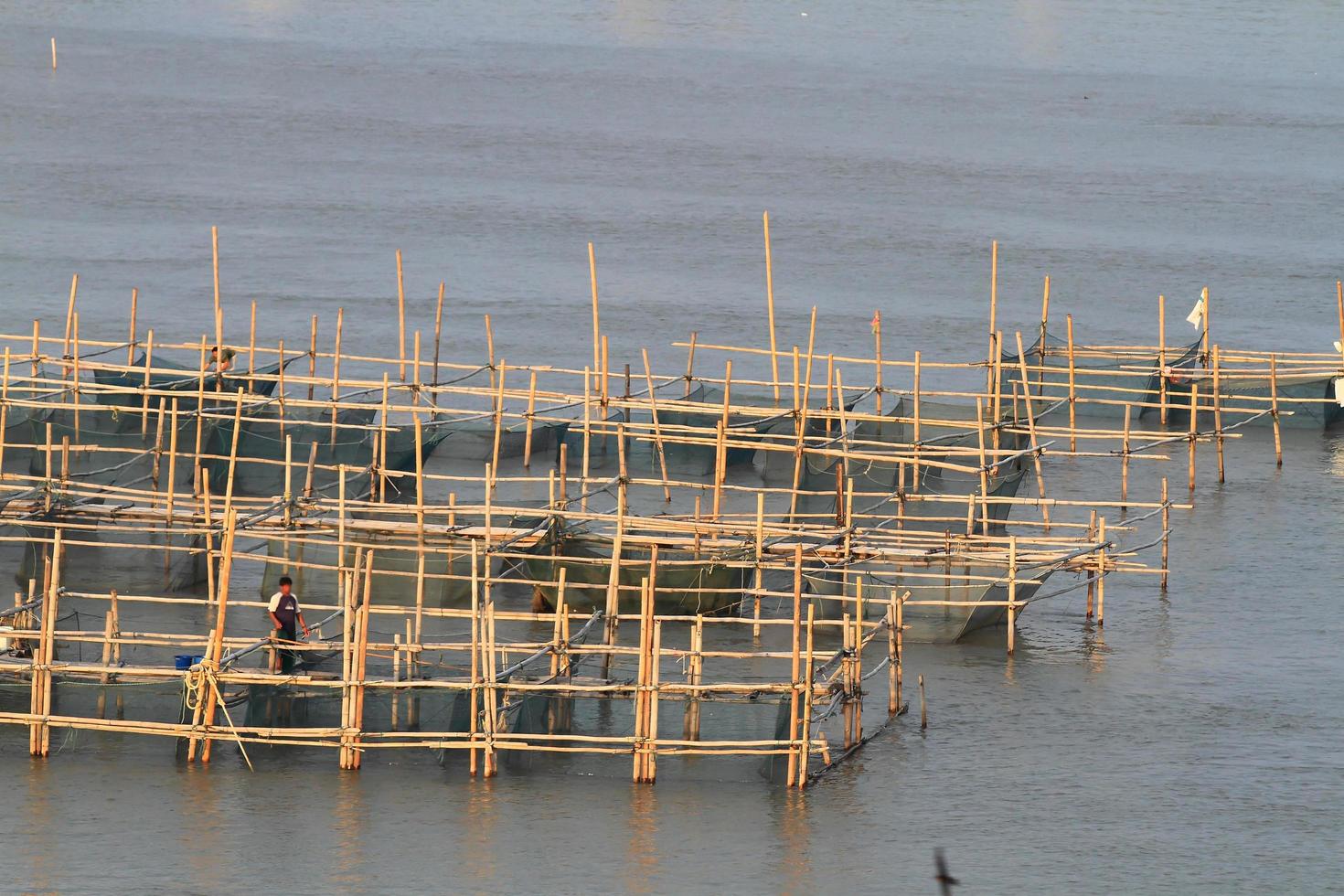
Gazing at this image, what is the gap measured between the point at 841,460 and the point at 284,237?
99.0 feet

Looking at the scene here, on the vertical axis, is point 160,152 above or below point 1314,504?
above

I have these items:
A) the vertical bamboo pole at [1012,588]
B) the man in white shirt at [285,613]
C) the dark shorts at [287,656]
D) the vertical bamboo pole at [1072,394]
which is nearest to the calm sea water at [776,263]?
the vertical bamboo pole at [1012,588]

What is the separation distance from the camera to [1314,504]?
3250 centimetres

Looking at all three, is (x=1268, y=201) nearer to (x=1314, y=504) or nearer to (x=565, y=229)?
(x=565, y=229)

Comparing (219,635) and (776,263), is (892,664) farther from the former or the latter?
(776,263)

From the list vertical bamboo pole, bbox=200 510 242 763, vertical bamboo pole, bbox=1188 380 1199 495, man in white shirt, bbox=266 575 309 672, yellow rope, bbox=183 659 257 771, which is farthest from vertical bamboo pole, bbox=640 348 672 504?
yellow rope, bbox=183 659 257 771

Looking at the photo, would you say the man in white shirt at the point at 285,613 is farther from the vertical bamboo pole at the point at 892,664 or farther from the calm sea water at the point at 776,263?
the vertical bamboo pole at the point at 892,664

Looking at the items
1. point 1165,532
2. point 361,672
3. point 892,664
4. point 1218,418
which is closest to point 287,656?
point 361,672

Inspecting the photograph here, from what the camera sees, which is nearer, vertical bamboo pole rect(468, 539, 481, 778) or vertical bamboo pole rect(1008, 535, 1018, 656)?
vertical bamboo pole rect(468, 539, 481, 778)

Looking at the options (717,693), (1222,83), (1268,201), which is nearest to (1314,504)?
(717,693)

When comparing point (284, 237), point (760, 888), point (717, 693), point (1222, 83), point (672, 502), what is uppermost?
point (1222, 83)

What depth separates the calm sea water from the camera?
19.4 metres

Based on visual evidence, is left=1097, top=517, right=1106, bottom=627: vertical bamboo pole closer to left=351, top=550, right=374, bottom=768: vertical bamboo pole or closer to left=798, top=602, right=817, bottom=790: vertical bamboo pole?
left=798, top=602, right=817, bottom=790: vertical bamboo pole

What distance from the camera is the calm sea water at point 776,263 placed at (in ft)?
63.7
